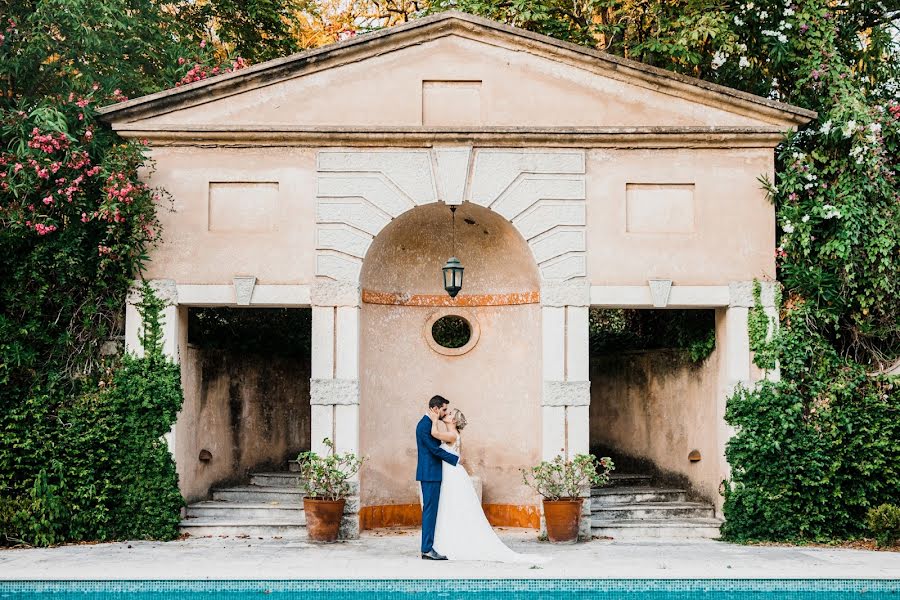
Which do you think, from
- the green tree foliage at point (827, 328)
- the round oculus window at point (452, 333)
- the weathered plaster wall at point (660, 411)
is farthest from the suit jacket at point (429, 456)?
the weathered plaster wall at point (660, 411)

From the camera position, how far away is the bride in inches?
387

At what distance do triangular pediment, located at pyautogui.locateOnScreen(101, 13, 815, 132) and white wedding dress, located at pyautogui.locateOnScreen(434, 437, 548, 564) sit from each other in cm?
433

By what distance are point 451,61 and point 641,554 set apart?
20.6 feet

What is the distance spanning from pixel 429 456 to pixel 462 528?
0.82 m

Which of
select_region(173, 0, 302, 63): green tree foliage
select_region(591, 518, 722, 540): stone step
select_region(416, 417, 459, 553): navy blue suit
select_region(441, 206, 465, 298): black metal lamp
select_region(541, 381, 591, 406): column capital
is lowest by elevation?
select_region(591, 518, 722, 540): stone step

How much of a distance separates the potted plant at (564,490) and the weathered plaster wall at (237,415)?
4.37 meters

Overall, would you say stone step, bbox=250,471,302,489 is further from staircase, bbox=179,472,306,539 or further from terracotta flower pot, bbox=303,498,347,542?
terracotta flower pot, bbox=303,498,347,542

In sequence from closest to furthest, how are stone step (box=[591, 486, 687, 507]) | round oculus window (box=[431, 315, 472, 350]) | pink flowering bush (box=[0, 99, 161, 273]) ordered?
pink flowering bush (box=[0, 99, 161, 273])
stone step (box=[591, 486, 687, 507])
round oculus window (box=[431, 315, 472, 350])

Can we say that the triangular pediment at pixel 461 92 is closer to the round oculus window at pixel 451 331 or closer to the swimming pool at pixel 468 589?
the round oculus window at pixel 451 331

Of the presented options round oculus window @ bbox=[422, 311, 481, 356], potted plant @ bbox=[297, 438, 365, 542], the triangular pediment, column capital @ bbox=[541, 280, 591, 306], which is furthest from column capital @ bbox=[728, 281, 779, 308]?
potted plant @ bbox=[297, 438, 365, 542]

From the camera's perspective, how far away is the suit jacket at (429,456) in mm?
10016

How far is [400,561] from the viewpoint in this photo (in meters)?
9.64

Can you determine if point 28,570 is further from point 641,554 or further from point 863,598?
point 863,598

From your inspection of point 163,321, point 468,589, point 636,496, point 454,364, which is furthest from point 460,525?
point 163,321
